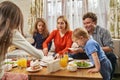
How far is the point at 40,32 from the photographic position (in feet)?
11.9

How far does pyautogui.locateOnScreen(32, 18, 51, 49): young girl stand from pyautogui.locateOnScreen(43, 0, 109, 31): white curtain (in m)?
1.12

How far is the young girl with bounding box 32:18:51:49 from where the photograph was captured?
3.55 metres

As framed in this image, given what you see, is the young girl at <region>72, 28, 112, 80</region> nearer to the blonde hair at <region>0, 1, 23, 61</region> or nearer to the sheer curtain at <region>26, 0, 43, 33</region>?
the blonde hair at <region>0, 1, 23, 61</region>

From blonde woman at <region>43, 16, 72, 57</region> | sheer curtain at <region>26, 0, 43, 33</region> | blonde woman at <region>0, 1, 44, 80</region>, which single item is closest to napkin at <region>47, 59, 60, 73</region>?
blonde woman at <region>0, 1, 44, 80</region>

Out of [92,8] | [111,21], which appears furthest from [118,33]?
[92,8]

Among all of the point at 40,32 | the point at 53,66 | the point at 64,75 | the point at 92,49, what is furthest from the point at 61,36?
the point at 64,75

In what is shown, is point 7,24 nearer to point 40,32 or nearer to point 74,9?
point 40,32

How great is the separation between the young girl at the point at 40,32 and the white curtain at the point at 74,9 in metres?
1.12

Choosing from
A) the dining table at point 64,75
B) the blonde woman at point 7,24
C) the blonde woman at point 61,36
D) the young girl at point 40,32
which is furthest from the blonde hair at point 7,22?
the young girl at point 40,32

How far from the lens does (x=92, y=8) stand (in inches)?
178

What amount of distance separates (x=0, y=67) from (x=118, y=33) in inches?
127

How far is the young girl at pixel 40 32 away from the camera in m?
3.55

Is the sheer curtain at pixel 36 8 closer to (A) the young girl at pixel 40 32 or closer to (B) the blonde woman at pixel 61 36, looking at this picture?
(A) the young girl at pixel 40 32

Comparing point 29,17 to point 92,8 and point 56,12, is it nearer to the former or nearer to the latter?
point 56,12
